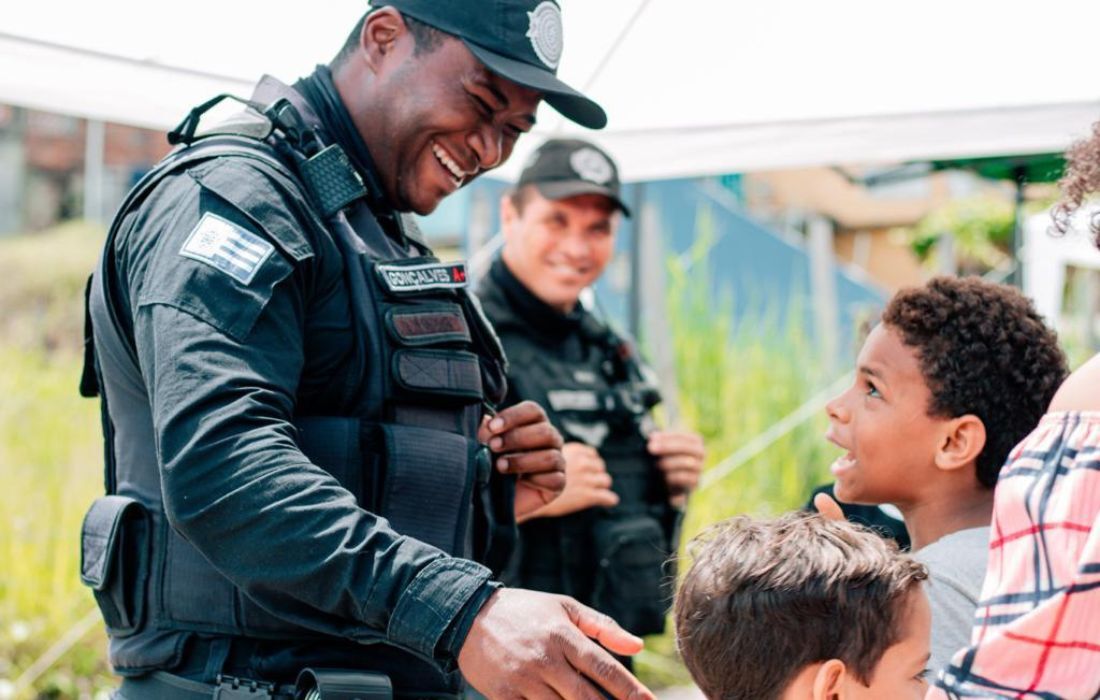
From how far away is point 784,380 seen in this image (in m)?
6.68

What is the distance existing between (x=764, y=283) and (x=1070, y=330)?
1.69 metres

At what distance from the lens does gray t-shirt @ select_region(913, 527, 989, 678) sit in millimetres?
1844

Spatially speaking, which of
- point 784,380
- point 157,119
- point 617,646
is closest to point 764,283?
point 784,380

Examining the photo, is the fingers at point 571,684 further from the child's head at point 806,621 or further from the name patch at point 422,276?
the name patch at point 422,276

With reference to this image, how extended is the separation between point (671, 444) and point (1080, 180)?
2.10m

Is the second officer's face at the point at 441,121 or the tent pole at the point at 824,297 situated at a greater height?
the second officer's face at the point at 441,121

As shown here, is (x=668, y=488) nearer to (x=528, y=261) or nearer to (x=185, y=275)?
(x=528, y=261)

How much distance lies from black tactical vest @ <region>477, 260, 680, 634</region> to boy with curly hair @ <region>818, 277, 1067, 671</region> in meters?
1.22

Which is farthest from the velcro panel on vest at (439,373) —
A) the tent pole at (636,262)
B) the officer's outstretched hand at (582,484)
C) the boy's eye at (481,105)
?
the tent pole at (636,262)

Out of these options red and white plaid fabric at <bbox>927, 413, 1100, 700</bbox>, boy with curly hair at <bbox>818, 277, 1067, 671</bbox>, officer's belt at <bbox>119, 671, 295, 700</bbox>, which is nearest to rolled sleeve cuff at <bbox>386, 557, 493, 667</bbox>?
officer's belt at <bbox>119, 671, 295, 700</bbox>

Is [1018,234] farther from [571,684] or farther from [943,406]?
[571,684]

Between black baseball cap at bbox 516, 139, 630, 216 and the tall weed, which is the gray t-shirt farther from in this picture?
the tall weed

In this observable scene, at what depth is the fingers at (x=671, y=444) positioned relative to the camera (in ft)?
11.9

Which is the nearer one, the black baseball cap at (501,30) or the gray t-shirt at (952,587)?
the gray t-shirt at (952,587)
